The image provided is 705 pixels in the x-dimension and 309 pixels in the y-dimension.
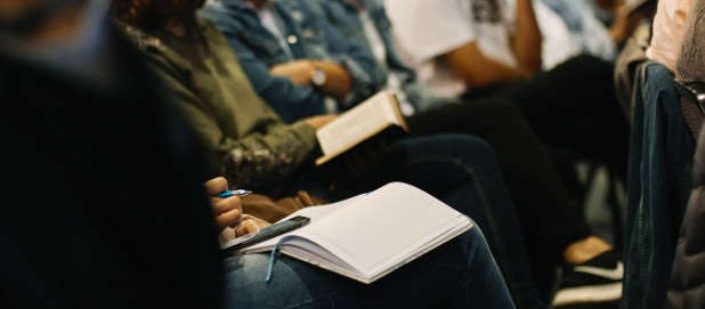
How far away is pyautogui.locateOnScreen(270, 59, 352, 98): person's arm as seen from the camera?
238 cm

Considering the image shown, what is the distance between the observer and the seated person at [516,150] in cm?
214

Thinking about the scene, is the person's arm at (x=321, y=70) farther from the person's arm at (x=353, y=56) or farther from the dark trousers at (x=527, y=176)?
the dark trousers at (x=527, y=176)

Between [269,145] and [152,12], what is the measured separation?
0.33m

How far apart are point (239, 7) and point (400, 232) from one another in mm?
1264

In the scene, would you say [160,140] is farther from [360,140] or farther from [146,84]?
[360,140]

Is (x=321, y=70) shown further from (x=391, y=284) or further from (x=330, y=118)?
(x=391, y=284)

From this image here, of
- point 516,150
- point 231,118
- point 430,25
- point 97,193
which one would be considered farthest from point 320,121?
point 97,193

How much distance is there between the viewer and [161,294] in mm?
874

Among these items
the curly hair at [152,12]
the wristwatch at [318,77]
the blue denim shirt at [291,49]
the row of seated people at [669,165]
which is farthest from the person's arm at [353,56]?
the row of seated people at [669,165]

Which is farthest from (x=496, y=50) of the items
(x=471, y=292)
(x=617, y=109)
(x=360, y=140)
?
(x=471, y=292)

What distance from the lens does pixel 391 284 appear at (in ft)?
4.10

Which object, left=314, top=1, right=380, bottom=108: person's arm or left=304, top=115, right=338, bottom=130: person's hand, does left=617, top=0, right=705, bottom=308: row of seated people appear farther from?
left=314, top=1, right=380, bottom=108: person's arm

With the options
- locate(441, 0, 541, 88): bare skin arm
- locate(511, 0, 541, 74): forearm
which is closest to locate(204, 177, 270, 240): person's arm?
locate(441, 0, 541, 88): bare skin arm

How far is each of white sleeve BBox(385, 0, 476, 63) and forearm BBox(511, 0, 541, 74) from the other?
0.77 feet
